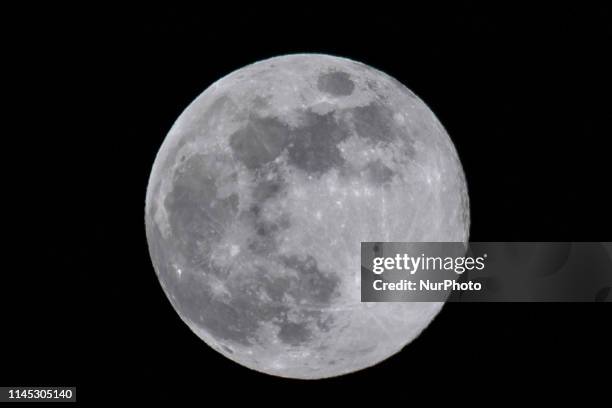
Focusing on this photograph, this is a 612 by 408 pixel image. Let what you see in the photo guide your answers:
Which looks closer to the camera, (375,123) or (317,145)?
(317,145)

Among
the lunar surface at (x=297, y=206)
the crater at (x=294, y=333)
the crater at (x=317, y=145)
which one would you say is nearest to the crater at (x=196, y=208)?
the lunar surface at (x=297, y=206)

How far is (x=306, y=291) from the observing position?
186 inches

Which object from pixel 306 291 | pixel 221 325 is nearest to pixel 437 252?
pixel 306 291

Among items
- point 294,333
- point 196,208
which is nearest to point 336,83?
point 196,208

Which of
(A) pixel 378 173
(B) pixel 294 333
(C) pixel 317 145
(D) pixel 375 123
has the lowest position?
(B) pixel 294 333

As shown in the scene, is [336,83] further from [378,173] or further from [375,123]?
[378,173]

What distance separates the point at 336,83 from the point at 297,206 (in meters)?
1.21

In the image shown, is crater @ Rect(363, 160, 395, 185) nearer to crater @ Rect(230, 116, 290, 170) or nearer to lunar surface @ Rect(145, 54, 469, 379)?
lunar surface @ Rect(145, 54, 469, 379)

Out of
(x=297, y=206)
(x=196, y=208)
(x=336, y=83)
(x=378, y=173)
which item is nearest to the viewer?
(x=297, y=206)

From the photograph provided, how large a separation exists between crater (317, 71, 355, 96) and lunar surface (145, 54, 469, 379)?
0.04 ft

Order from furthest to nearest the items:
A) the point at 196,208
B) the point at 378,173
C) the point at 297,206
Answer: the point at 196,208
the point at 378,173
the point at 297,206

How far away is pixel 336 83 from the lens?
511 centimetres

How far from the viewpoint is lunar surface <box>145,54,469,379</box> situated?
464cm

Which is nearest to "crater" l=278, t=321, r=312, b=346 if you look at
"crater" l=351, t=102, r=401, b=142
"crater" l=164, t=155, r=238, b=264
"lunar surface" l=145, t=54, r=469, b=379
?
"lunar surface" l=145, t=54, r=469, b=379
